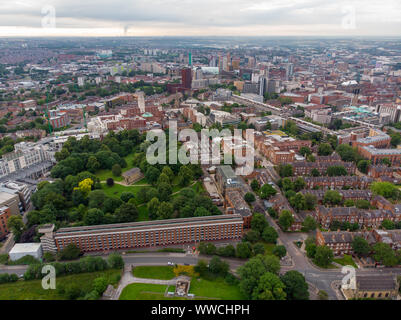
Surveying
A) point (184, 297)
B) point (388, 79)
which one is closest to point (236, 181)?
point (184, 297)

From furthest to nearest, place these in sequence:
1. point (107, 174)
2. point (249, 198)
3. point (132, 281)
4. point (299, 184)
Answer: point (107, 174) < point (299, 184) < point (249, 198) < point (132, 281)

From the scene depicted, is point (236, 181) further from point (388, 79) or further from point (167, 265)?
point (388, 79)

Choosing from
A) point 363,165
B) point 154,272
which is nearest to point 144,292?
point 154,272

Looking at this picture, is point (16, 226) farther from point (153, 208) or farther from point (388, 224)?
point (388, 224)

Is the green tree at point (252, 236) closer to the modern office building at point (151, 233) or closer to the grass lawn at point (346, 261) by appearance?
the modern office building at point (151, 233)

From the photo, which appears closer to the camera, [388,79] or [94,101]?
[94,101]

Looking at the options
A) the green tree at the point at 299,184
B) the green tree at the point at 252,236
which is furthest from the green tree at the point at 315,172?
the green tree at the point at 252,236

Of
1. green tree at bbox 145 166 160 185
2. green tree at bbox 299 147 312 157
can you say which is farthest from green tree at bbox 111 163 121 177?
green tree at bbox 299 147 312 157
